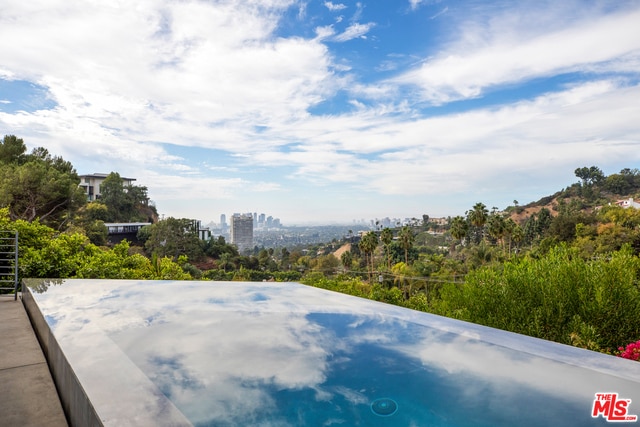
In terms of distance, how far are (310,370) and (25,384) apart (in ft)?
5.97

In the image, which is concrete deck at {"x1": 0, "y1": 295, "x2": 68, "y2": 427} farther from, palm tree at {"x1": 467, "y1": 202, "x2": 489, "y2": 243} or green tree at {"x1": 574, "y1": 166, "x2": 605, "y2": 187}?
green tree at {"x1": 574, "y1": 166, "x2": 605, "y2": 187}

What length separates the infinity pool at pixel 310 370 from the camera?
6.78 ft

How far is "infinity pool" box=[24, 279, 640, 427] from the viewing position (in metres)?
A: 2.07

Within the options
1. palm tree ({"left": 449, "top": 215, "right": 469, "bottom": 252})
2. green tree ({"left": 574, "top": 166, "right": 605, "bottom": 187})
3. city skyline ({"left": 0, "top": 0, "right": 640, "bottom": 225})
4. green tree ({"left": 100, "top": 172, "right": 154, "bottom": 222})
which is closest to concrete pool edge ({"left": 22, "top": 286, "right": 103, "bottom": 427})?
city skyline ({"left": 0, "top": 0, "right": 640, "bottom": 225})

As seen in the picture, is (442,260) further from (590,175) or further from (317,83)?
(590,175)

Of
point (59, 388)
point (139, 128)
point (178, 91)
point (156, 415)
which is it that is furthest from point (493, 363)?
point (139, 128)

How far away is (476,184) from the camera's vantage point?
2068 inches

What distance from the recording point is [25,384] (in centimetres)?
240

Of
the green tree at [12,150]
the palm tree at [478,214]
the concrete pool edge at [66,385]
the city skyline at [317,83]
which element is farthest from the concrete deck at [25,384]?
the palm tree at [478,214]

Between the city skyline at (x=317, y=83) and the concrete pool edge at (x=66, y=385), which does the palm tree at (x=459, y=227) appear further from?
the concrete pool edge at (x=66, y=385)

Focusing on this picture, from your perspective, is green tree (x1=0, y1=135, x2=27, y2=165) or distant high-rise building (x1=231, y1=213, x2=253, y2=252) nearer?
green tree (x1=0, y1=135, x2=27, y2=165)

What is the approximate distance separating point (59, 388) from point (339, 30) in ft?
69.3

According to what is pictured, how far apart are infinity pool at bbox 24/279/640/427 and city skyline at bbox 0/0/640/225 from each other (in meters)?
12.0

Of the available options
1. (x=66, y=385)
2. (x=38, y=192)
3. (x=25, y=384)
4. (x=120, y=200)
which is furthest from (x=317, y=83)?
(x=120, y=200)
